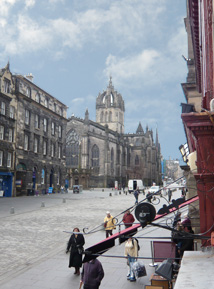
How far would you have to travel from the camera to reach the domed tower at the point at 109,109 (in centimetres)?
12456

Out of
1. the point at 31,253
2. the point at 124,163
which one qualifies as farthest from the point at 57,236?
the point at 124,163

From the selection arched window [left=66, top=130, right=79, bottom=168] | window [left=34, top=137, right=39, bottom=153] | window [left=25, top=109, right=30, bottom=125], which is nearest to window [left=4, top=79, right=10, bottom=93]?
window [left=25, top=109, right=30, bottom=125]

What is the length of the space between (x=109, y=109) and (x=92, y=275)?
119m

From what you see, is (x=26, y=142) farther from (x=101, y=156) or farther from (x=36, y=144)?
(x=101, y=156)

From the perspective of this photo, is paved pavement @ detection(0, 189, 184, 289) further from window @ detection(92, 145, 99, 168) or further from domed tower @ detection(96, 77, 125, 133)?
domed tower @ detection(96, 77, 125, 133)

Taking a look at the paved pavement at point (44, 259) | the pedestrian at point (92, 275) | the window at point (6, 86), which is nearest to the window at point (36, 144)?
the window at point (6, 86)

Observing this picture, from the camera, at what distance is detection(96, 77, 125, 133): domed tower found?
12456 cm

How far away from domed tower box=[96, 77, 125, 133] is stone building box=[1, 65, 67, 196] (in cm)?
7504

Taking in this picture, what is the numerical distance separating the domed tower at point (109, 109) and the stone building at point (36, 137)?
7504 centimetres

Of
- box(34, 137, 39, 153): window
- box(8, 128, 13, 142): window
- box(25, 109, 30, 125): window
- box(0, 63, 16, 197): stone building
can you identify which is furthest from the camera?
box(34, 137, 39, 153): window

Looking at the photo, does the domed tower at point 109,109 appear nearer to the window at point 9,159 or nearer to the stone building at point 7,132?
the stone building at point 7,132

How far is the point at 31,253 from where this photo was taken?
430 inches

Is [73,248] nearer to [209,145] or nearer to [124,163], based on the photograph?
[209,145]

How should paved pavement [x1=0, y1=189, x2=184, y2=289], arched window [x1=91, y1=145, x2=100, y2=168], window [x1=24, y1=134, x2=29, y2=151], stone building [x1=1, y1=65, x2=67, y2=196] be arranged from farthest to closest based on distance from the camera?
arched window [x1=91, y1=145, x2=100, y2=168] < window [x1=24, y1=134, x2=29, y2=151] < stone building [x1=1, y1=65, x2=67, y2=196] < paved pavement [x1=0, y1=189, x2=184, y2=289]
